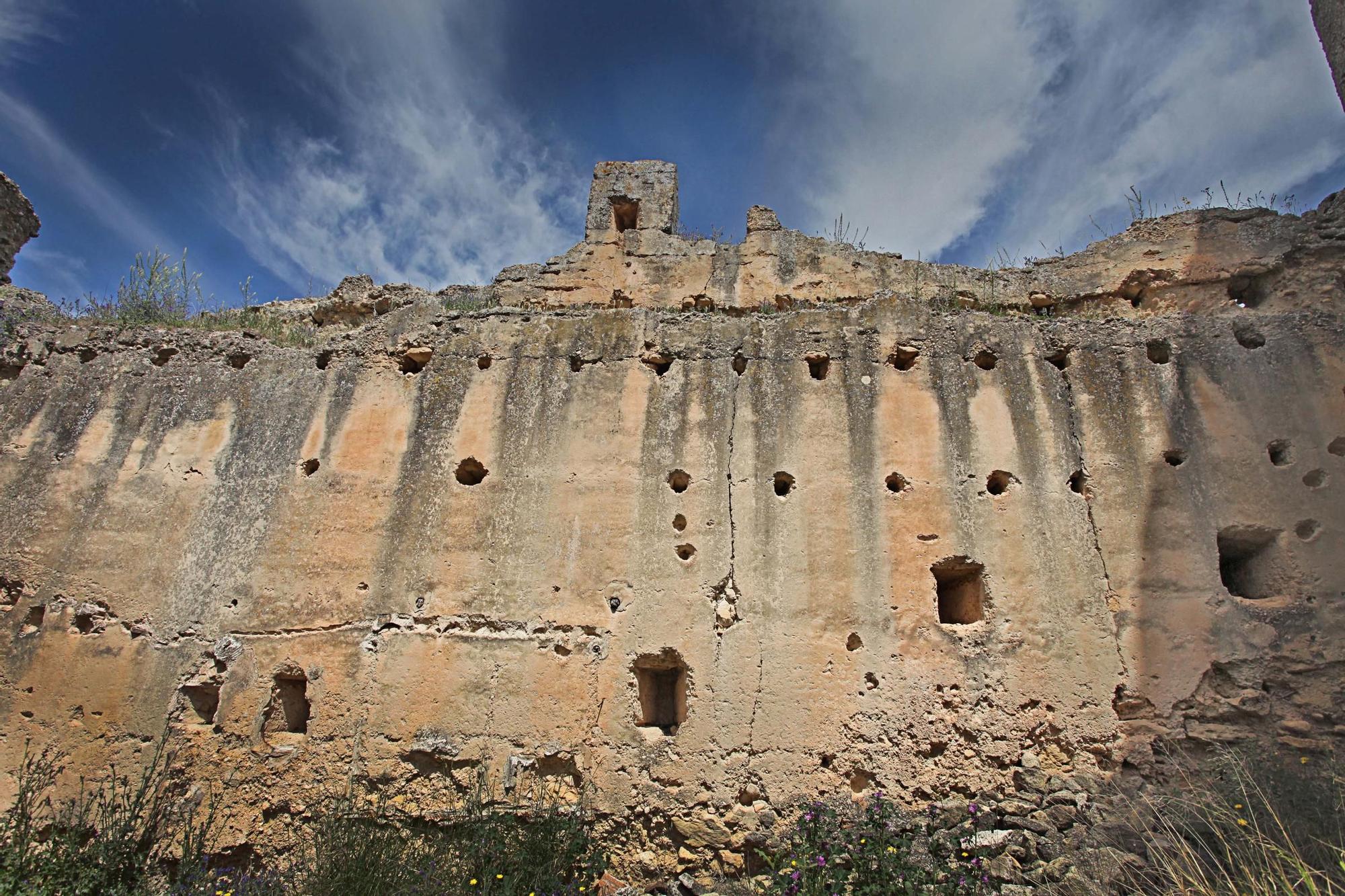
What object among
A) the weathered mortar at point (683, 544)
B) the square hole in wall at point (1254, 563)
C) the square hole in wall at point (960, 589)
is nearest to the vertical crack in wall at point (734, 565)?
the weathered mortar at point (683, 544)

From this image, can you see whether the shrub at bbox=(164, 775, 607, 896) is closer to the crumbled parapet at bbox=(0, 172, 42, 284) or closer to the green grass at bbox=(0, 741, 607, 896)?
the green grass at bbox=(0, 741, 607, 896)

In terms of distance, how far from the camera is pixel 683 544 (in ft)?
19.4

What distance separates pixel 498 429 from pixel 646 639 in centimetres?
213

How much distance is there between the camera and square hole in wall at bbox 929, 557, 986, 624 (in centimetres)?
579

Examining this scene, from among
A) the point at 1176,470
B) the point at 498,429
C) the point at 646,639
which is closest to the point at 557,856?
the point at 646,639

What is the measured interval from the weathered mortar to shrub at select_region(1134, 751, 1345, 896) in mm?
264

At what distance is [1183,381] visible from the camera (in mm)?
6176

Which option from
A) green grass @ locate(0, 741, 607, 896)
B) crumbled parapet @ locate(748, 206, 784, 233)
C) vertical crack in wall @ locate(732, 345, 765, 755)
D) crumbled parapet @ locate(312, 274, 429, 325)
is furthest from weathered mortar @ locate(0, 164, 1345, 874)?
crumbled parapet @ locate(748, 206, 784, 233)

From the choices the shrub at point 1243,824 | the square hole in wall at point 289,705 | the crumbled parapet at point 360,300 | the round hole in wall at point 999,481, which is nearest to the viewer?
the shrub at point 1243,824

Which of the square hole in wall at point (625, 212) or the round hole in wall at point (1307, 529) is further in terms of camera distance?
the square hole in wall at point (625, 212)

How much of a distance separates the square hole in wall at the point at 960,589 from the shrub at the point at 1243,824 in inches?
61.7

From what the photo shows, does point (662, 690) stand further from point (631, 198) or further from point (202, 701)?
point (631, 198)

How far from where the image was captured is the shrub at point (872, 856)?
461 cm

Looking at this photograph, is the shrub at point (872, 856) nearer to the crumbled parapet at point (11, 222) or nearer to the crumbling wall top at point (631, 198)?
the crumbling wall top at point (631, 198)
